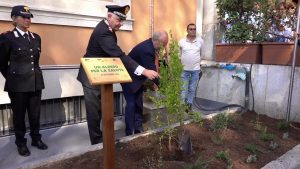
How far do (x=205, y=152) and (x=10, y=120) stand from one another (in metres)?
2.97

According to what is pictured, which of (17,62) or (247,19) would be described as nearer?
(17,62)

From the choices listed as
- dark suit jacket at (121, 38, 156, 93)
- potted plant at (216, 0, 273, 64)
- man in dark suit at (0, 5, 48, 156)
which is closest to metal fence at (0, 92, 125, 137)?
man in dark suit at (0, 5, 48, 156)

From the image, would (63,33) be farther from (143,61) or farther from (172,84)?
(172,84)

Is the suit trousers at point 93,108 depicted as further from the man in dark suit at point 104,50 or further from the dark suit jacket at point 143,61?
the dark suit jacket at point 143,61

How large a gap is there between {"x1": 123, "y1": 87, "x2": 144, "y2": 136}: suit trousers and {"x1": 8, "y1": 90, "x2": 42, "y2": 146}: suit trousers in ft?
4.12

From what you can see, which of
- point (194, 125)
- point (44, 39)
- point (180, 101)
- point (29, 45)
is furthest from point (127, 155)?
point (44, 39)

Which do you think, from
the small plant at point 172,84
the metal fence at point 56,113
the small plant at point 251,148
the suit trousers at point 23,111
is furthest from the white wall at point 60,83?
the small plant at point 251,148

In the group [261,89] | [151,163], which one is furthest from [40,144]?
[261,89]

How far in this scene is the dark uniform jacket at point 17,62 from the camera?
11.6ft

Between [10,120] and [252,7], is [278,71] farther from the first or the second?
[10,120]

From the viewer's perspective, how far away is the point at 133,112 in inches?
172

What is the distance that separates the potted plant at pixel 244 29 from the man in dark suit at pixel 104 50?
3183 millimetres

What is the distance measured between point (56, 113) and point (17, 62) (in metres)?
1.51

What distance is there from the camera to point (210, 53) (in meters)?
7.20
